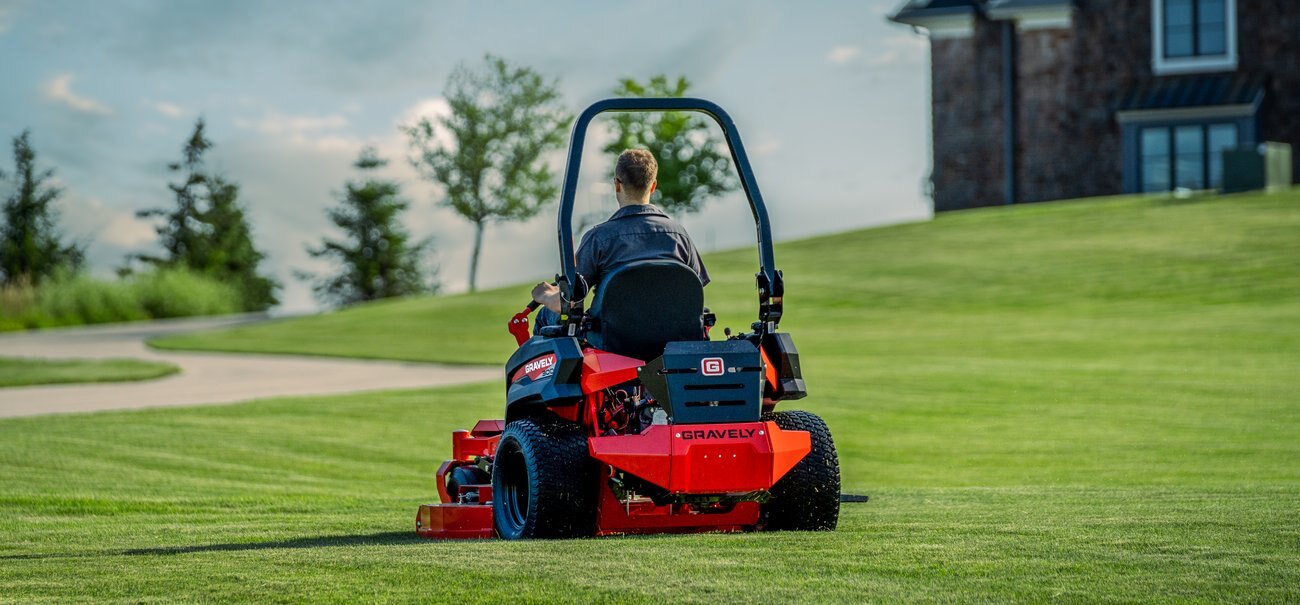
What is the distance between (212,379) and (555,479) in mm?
18211

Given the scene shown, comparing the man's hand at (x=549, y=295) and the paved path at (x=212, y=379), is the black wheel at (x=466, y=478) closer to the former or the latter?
the man's hand at (x=549, y=295)

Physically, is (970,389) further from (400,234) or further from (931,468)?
(400,234)

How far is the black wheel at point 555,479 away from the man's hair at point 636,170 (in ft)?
3.73

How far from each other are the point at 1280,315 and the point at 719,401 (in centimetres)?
2313

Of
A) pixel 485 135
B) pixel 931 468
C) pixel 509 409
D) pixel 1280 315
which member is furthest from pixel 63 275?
pixel 509 409

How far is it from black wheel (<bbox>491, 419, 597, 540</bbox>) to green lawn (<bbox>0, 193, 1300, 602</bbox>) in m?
0.37

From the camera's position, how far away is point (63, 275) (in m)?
44.5

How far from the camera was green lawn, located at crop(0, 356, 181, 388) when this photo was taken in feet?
75.8

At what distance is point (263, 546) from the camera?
800cm

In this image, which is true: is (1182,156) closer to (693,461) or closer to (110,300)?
(110,300)

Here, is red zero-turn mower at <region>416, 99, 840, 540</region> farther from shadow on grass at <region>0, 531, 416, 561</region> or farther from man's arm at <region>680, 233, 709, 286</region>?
shadow on grass at <region>0, 531, 416, 561</region>

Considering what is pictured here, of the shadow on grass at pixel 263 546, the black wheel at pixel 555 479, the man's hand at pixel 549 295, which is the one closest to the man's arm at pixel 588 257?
the man's hand at pixel 549 295

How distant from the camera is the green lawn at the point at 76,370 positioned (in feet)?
75.8

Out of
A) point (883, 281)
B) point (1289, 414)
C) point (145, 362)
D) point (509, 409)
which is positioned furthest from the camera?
point (883, 281)
